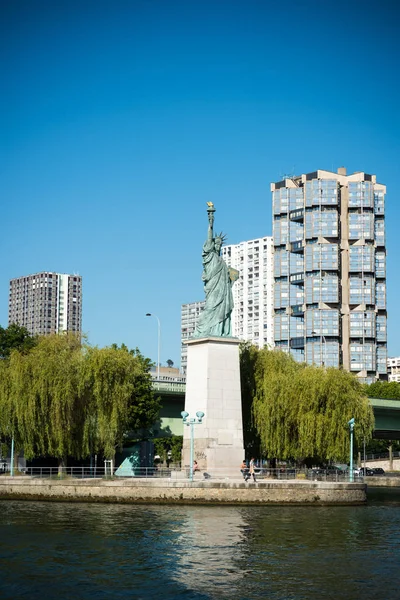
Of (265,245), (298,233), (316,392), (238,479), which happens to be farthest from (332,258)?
(238,479)

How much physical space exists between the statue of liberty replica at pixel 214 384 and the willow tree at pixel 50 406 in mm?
6838

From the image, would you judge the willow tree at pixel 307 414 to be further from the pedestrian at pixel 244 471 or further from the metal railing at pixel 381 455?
the metal railing at pixel 381 455

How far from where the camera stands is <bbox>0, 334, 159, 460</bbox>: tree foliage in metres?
58.5

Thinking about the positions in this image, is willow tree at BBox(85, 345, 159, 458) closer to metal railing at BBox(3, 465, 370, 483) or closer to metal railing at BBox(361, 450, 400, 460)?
metal railing at BBox(3, 465, 370, 483)

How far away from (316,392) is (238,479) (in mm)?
10612

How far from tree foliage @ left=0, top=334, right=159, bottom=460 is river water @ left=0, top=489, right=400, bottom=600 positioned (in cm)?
1123

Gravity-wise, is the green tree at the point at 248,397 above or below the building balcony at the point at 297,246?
below

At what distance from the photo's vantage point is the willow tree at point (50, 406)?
5838cm

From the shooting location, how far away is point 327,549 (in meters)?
34.2

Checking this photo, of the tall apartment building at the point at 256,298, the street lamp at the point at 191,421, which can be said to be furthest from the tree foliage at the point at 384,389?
the street lamp at the point at 191,421

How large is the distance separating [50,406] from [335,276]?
301ft

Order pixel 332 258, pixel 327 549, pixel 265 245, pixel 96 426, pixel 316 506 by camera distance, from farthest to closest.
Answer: pixel 265 245
pixel 332 258
pixel 96 426
pixel 316 506
pixel 327 549

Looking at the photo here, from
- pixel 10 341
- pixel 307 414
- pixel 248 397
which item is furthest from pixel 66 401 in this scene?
pixel 10 341

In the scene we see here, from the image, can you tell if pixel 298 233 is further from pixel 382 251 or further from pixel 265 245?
pixel 265 245
